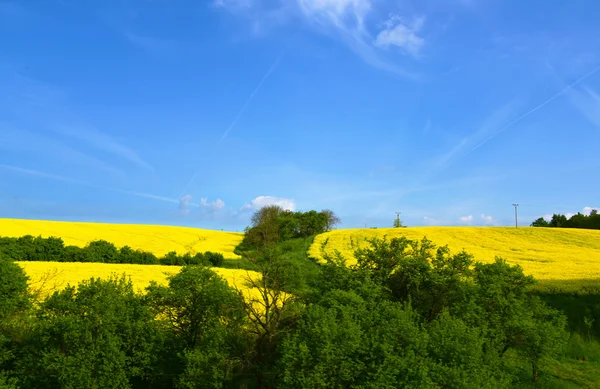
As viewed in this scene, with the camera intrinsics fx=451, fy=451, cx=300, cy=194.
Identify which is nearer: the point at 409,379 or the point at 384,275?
the point at 409,379

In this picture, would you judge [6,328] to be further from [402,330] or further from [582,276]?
[582,276]

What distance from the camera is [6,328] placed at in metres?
25.8

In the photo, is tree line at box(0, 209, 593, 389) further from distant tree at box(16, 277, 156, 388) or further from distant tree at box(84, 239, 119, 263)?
distant tree at box(84, 239, 119, 263)

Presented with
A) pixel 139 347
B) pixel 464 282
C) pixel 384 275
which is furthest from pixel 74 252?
pixel 464 282

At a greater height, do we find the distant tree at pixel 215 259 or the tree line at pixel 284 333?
the distant tree at pixel 215 259

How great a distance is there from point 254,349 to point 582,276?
123 feet

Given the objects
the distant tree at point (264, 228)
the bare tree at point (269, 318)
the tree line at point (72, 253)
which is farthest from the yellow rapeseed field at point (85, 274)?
the distant tree at point (264, 228)

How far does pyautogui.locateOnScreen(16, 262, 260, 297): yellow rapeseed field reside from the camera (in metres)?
36.9

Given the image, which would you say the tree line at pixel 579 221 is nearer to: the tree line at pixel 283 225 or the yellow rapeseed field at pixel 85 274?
the tree line at pixel 283 225

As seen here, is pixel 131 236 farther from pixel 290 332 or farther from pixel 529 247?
pixel 529 247

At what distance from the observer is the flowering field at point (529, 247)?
47.8 m

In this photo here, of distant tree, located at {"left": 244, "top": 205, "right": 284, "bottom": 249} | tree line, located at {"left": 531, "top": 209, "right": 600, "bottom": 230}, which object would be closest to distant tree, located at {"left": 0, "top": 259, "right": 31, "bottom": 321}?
distant tree, located at {"left": 244, "top": 205, "right": 284, "bottom": 249}

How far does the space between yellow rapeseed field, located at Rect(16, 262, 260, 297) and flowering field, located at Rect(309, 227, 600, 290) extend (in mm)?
10048

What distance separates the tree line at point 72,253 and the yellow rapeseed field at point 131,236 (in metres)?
7.01
